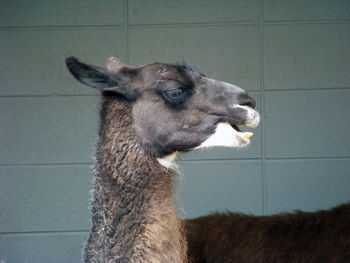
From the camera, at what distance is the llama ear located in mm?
2133

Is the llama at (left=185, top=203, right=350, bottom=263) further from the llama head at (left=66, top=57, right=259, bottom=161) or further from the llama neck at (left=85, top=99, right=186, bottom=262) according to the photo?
the llama head at (left=66, top=57, right=259, bottom=161)

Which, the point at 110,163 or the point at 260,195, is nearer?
the point at 110,163

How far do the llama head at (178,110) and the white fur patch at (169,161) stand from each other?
21 millimetres

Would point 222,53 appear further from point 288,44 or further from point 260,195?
point 260,195

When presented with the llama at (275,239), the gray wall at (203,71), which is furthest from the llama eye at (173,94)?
the gray wall at (203,71)

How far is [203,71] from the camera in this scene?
4.57m

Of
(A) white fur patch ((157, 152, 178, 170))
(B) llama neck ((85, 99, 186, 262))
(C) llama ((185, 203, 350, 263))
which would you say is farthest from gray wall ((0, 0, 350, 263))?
(B) llama neck ((85, 99, 186, 262))

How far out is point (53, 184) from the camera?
452 centimetres

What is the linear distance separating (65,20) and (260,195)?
251 cm

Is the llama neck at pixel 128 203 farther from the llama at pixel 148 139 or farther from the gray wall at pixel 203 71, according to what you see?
the gray wall at pixel 203 71

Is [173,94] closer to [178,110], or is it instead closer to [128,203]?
[178,110]

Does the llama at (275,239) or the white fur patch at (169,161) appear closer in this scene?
the white fur patch at (169,161)

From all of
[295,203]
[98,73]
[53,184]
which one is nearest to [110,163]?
[98,73]

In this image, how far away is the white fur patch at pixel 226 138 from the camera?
2.15 meters
